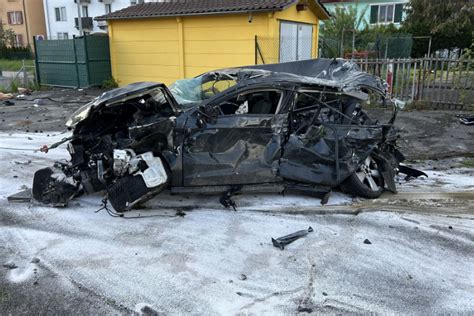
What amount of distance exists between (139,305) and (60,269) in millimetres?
1045

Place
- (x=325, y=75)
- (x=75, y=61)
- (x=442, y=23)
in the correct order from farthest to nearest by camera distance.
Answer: (x=442, y=23) → (x=75, y=61) → (x=325, y=75)

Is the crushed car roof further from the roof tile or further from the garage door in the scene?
the garage door

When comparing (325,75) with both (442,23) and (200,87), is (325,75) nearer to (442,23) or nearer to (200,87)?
(200,87)

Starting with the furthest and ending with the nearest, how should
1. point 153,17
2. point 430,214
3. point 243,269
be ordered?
point 153,17 < point 430,214 < point 243,269

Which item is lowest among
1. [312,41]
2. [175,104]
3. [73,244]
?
[73,244]

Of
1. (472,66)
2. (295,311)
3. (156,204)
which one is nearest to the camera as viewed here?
(295,311)

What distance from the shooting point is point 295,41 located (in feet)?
45.3

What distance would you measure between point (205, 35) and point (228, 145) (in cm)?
930

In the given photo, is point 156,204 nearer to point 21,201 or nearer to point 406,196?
point 21,201

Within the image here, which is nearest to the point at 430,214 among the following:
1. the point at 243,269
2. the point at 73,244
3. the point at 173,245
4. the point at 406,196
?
the point at 406,196

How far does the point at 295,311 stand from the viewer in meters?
3.31

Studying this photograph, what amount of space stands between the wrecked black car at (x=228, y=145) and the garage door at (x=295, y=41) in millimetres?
7768

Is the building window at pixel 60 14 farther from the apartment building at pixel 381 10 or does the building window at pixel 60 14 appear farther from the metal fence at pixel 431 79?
the metal fence at pixel 431 79

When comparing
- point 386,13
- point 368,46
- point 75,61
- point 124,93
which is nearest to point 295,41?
point 75,61
